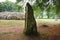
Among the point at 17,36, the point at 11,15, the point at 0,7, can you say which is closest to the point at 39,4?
the point at 17,36

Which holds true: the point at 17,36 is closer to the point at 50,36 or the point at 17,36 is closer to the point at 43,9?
the point at 50,36

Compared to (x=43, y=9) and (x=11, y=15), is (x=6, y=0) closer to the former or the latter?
(x=11, y=15)

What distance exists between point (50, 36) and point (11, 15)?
6.91 m

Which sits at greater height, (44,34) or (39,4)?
(39,4)

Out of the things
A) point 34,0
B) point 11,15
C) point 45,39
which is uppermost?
point 34,0

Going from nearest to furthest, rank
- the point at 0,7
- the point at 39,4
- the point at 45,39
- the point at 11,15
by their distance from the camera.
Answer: the point at 45,39
the point at 39,4
the point at 11,15
the point at 0,7

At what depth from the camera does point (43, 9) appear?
860cm

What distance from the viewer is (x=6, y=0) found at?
50.8 feet

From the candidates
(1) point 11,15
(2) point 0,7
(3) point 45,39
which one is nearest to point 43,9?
(3) point 45,39

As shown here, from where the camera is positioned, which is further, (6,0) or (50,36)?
(6,0)

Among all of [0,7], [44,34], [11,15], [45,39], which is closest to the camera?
[45,39]

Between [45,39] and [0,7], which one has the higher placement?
[0,7]

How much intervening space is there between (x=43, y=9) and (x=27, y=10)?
1786mm

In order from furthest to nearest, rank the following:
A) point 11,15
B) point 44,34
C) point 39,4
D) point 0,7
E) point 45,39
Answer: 1. point 0,7
2. point 11,15
3. point 39,4
4. point 44,34
5. point 45,39
